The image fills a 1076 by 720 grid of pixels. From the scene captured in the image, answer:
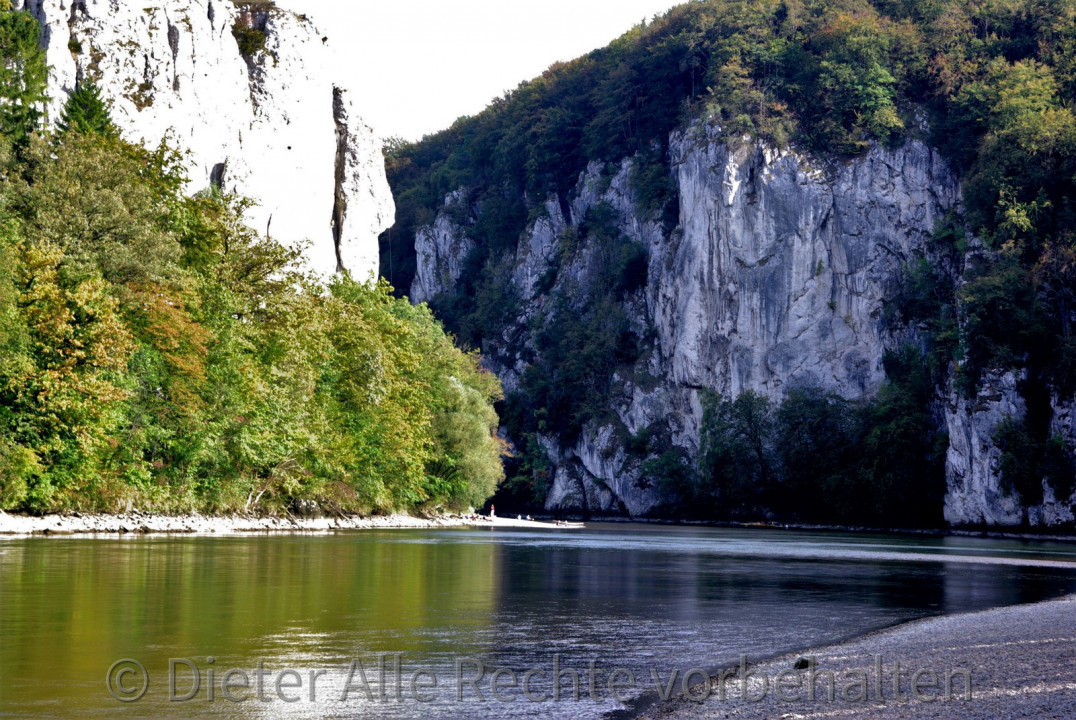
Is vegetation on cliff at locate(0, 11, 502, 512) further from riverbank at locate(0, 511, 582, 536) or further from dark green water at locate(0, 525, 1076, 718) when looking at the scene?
dark green water at locate(0, 525, 1076, 718)

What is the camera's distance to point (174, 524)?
133 ft

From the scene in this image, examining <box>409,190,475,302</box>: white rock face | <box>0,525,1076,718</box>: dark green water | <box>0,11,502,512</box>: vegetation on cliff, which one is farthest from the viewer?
<box>409,190,475,302</box>: white rock face

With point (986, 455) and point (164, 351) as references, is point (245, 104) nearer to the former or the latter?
point (164, 351)

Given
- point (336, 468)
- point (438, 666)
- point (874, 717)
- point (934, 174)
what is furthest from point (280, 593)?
point (934, 174)

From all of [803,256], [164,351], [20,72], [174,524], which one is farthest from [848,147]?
[174,524]

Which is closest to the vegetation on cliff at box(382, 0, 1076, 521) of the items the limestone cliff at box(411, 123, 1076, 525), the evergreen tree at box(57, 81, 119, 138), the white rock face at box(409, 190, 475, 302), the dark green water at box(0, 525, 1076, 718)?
the white rock face at box(409, 190, 475, 302)

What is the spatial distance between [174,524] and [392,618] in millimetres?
27910

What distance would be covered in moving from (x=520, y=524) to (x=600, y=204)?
57669 mm

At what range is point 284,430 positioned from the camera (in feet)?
161

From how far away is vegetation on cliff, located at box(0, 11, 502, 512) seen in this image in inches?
1332

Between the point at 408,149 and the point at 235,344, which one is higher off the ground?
the point at 408,149

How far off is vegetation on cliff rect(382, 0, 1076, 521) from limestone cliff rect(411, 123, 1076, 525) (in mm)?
2573

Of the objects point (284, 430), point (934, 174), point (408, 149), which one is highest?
point (408, 149)

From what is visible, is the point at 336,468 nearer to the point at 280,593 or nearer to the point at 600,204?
the point at 280,593
